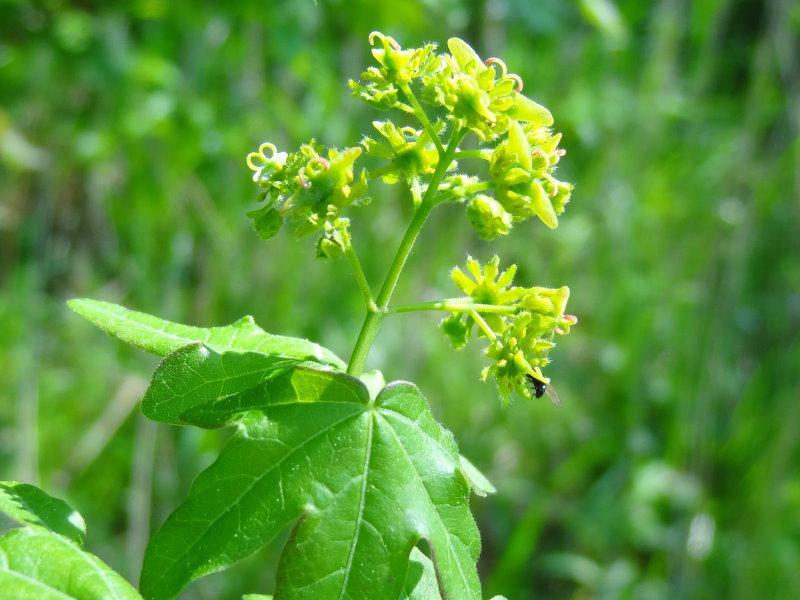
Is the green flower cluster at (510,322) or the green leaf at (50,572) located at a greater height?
the green flower cluster at (510,322)

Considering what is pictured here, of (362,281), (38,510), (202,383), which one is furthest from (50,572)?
(362,281)

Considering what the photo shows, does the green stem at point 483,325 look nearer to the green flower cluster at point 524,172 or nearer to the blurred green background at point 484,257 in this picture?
the green flower cluster at point 524,172

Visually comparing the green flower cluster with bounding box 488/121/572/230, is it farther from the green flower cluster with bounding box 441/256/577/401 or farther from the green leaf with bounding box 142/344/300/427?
the green leaf with bounding box 142/344/300/427

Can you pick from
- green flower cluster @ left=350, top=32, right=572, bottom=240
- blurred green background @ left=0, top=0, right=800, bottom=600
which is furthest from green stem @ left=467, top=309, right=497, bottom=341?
blurred green background @ left=0, top=0, right=800, bottom=600

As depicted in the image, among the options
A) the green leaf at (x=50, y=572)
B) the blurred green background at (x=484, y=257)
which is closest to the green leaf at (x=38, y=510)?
the green leaf at (x=50, y=572)

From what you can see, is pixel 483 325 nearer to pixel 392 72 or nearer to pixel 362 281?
pixel 362 281
